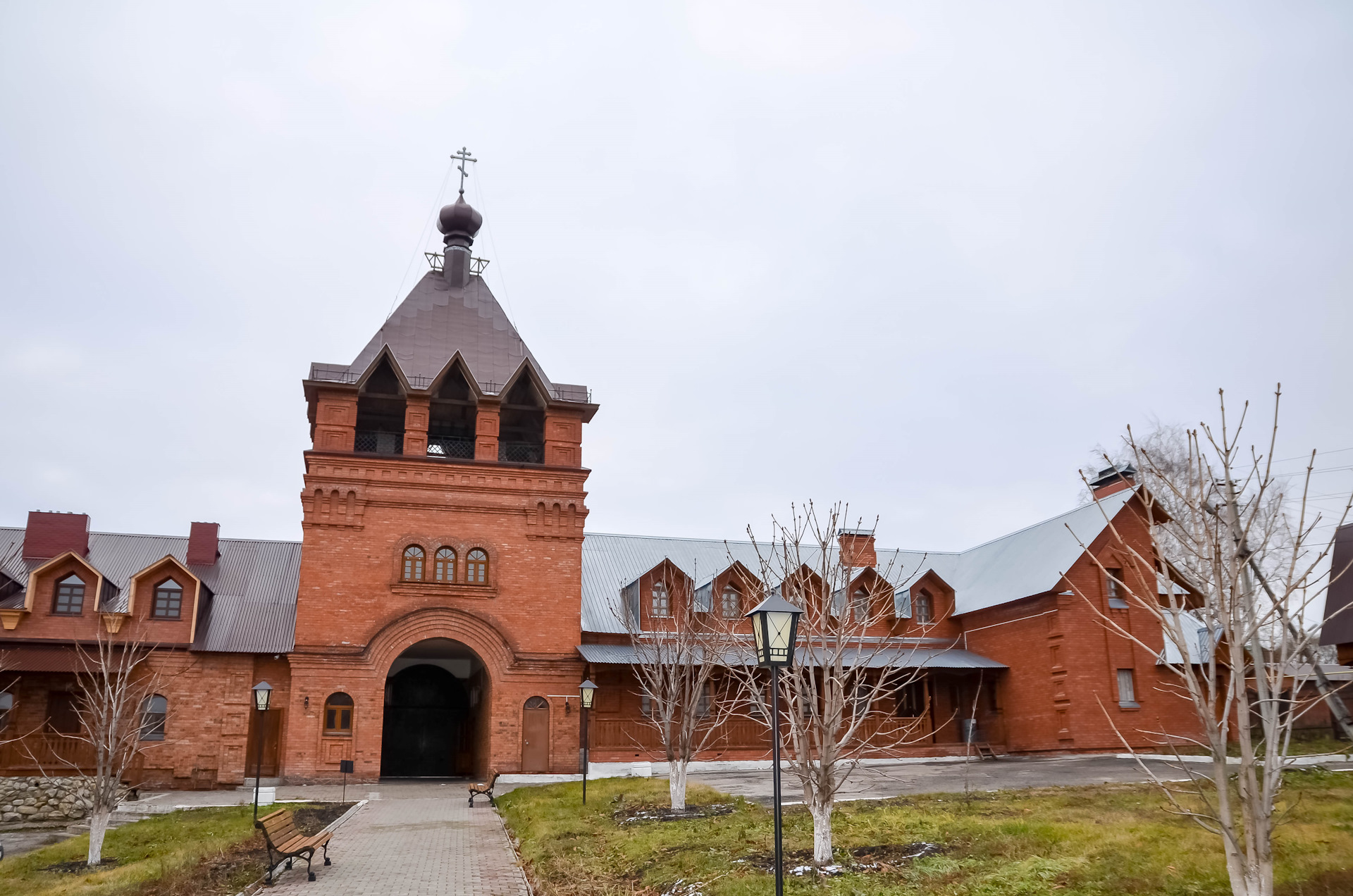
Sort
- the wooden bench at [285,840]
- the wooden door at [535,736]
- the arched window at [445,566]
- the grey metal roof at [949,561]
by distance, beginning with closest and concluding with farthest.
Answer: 1. the wooden bench at [285,840]
2. the wooden door at [535,736]
3. the arched window at [445,566]
4. the grey metal roof at [949,561]

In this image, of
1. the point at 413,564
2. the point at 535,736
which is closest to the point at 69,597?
the point at 413,564

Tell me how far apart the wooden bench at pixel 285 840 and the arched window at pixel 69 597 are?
52.8 ft

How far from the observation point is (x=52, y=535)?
29.5 m

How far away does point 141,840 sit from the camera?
16.8m

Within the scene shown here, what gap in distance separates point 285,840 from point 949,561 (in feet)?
96.9

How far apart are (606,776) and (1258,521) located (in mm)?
18037

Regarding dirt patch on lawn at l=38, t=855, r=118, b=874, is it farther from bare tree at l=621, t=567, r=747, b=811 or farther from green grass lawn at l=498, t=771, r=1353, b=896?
bare tree at l=621, t=567, r=747, b=811

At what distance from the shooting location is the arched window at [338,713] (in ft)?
84.0

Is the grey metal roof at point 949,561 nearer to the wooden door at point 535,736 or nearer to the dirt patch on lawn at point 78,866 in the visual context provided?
the wooden door at point 535,736

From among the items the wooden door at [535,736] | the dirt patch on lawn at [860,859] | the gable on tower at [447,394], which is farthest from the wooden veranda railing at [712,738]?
the dirt patch on lawn at [860,859]

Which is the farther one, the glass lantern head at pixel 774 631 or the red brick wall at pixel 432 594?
the red brick wall at pixel 432 594

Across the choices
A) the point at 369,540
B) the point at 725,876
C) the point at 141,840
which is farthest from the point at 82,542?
the point at 725,876

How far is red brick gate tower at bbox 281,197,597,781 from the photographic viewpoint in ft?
84.9

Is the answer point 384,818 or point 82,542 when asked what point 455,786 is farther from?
point 82,542
